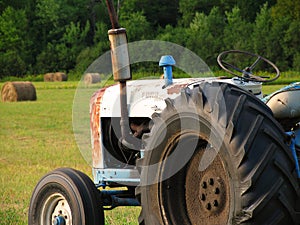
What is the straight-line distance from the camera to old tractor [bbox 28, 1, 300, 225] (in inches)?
137

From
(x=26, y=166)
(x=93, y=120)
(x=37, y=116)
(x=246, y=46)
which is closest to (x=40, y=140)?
(x=26, y=166)

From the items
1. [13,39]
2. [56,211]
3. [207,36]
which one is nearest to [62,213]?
[56,211]

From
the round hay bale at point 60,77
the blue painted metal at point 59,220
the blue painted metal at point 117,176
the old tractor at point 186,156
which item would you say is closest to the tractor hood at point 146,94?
the old tractor at point 186,156

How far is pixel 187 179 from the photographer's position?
4.17m

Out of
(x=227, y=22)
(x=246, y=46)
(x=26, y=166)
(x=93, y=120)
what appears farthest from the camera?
(x=227, y=22)

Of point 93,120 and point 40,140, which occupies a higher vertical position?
point 93,120

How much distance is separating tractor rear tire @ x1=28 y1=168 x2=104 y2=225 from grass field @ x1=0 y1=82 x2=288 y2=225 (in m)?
1.27

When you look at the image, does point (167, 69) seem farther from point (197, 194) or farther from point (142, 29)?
point (142, 29)

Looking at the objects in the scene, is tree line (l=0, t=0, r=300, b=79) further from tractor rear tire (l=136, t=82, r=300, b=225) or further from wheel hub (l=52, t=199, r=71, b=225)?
tractor rear tire (l=136, t=82, r=300, b=225)

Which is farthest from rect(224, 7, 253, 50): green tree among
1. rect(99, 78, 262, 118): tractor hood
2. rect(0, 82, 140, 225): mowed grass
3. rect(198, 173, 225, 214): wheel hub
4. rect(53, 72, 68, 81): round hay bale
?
rect(198, 173, 225, 214): wheel hub

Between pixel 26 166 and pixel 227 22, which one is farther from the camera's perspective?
pixel 227 22

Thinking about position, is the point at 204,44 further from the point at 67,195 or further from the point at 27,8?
the point at 67,195

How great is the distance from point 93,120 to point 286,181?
2.41m

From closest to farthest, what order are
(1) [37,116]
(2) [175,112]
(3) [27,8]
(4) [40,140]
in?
(2) [175,112] < (4) [40,140] < (1) [37,116] < (3) [27,8]
